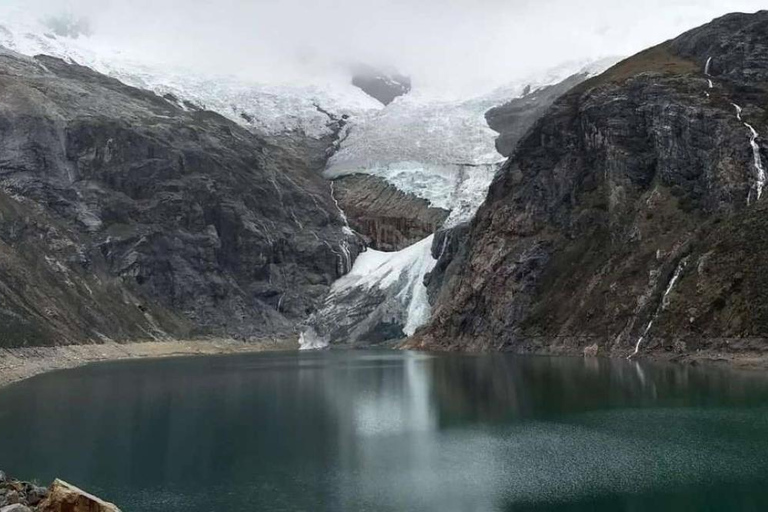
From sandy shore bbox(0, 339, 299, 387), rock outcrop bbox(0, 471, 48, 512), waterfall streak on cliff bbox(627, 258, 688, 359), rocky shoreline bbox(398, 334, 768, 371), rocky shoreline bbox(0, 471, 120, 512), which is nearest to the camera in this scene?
rock outcrop bbox(0, 471, 48, 512)

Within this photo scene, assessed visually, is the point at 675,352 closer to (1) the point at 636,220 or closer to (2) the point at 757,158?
(1) the point at 636,220

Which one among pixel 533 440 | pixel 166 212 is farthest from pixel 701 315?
pixel 166 212

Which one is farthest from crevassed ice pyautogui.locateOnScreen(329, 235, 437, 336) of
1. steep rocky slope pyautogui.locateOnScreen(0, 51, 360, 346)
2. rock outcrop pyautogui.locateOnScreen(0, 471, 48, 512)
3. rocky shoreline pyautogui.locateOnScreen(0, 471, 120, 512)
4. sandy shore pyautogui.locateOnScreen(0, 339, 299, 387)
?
rocky shoreline pyautogui.locateOnScreen(0, 471, 120, 512)

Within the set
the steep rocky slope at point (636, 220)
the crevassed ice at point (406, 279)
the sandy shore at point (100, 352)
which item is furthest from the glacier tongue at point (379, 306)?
the steep rocky slope at point (636, 220)

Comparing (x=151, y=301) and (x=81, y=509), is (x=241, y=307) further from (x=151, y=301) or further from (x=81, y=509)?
(x=81, y=509)

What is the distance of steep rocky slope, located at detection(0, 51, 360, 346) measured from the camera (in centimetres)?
14125

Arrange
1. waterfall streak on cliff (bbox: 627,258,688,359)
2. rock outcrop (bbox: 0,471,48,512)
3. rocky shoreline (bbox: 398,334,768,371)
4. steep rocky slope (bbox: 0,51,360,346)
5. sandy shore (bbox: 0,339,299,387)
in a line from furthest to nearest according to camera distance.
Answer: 1. steep rocky slope (bbox: 0,51,360,346)
2. sandy shore (bbox: 0,339,299,387)
3. waterfall streak on cliff (bbox: 627,258,688,359)
4. rocky shoreline (bbox: 398,334,768,371)
5. rock outcrop (bbox: 0,471,48,512)

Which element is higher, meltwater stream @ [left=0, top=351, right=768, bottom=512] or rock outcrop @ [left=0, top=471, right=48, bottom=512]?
rock outcrop @ [left=0, top=471, right=48, bottom=512]

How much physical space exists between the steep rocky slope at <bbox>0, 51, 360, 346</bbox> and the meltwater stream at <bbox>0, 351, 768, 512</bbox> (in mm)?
78030

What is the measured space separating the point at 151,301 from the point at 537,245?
8393 centimetres

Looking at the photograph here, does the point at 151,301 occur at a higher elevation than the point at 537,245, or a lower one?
lower

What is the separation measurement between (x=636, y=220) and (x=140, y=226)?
109293 millimetres

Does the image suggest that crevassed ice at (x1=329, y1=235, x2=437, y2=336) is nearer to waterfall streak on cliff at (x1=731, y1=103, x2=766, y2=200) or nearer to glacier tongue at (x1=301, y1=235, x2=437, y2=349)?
glacier tongue at (x1=301, y1=235, x2=437, y2=349)

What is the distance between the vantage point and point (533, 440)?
37719mm
